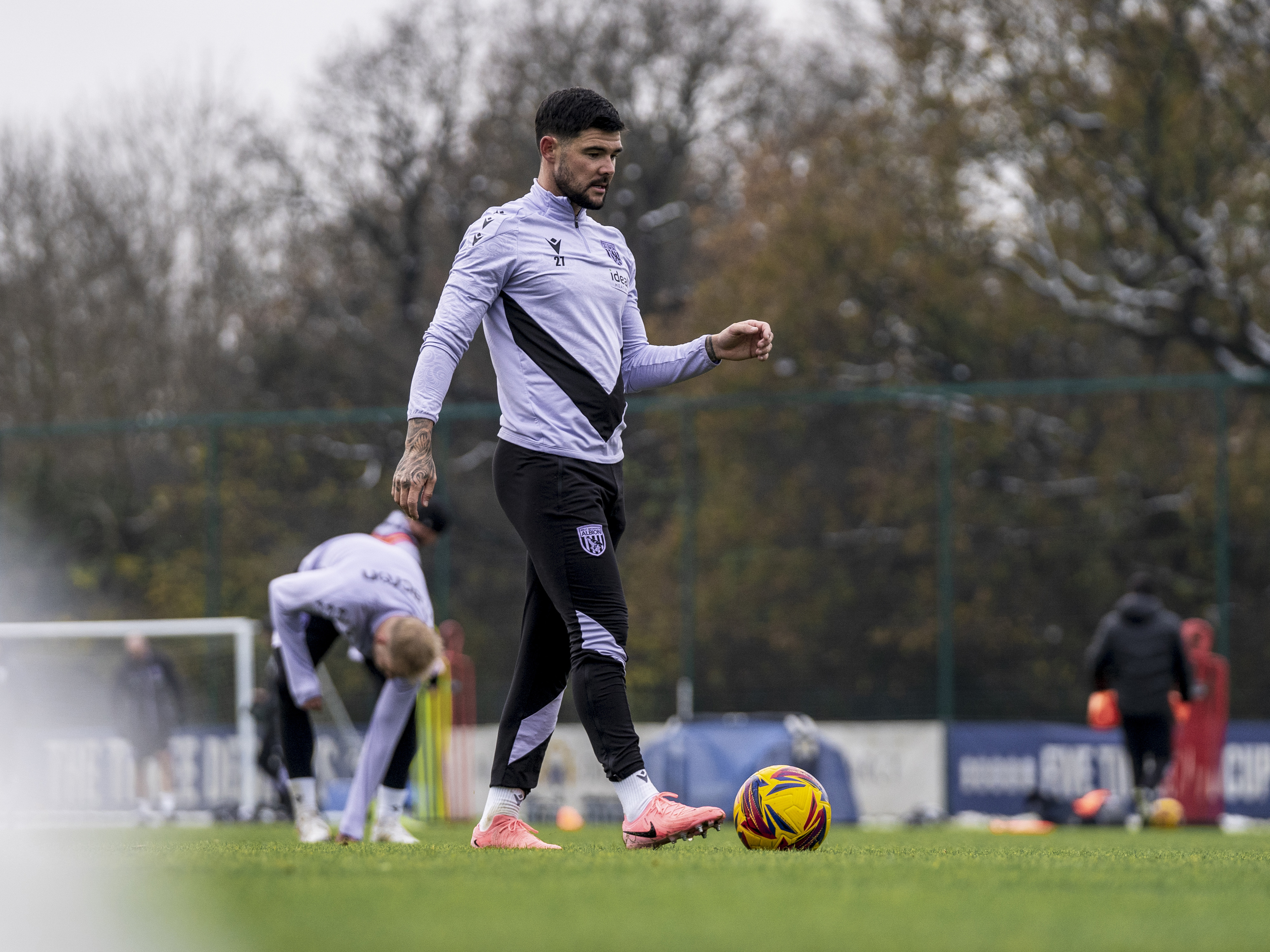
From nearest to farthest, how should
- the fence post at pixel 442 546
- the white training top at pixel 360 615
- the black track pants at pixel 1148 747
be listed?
the white training top at pixel 360 615
the black track pants at pixel 1148 747
the fence post at pixel 442 546

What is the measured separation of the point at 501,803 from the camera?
5.61m

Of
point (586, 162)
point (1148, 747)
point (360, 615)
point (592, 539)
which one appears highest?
point (586, 162)

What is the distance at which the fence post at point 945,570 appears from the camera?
16.4m

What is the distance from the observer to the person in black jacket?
45.0ft

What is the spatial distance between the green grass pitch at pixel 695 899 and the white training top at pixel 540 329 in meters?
1.30

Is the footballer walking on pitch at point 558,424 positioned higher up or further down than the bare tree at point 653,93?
further down

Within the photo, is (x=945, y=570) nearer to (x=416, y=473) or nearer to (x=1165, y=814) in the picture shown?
(x=1165, y=814)

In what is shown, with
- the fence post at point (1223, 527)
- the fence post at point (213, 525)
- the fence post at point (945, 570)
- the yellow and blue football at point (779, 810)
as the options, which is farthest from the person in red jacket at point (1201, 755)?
the yellow and blue football at point (779, 810)

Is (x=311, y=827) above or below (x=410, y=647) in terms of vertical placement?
below

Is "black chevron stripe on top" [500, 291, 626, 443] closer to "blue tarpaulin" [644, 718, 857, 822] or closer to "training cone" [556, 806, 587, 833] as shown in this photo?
"training cone" [556, 806, 587, 833]

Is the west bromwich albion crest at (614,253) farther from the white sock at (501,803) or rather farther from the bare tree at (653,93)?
the bare tree at (653,93)

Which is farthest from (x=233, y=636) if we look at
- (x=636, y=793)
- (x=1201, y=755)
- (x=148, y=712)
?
(x=636, y=793)

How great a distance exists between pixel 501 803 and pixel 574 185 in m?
1.95

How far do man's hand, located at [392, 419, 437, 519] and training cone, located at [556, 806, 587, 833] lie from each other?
9.71 meters
